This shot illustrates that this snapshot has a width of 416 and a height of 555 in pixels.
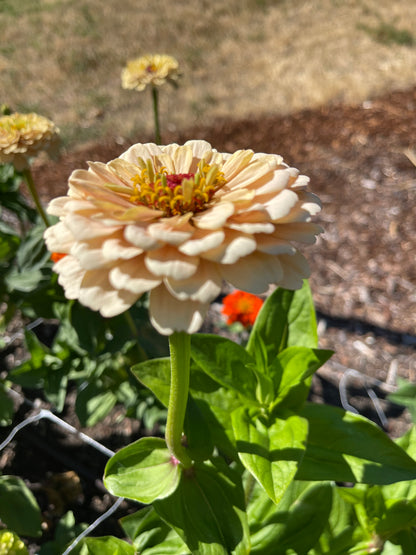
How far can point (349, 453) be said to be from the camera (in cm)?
85

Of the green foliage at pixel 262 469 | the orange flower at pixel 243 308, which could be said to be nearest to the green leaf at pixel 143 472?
the green foliage at pixel 262 469

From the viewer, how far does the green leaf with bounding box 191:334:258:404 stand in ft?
2.78

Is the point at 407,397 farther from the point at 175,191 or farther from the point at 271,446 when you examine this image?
the point at 175,191

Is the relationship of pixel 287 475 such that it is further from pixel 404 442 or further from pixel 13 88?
pixel 13 88

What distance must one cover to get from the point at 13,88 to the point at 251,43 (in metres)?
1.93

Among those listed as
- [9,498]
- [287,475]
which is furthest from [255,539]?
[9,498]

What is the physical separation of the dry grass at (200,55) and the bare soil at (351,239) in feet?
0.90

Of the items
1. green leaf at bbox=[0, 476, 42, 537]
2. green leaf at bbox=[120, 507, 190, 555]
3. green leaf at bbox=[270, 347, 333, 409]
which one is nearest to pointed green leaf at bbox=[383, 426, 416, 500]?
green leaf at bbox=[270, 347, 333, 409]

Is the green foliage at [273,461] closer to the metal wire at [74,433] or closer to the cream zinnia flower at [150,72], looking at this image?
the metal wire at [74,433]

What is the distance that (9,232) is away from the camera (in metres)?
1.54

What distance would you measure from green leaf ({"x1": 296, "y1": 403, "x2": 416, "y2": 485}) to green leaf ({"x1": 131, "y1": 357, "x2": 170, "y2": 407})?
24 cm

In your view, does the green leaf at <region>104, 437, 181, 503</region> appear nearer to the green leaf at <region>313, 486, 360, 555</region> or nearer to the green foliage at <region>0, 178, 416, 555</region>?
the green foliage at <region>0, 178, 416, 555</region>

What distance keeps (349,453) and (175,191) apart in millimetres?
510

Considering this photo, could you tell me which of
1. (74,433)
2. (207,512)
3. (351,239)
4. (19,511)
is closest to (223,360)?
(207,512)
